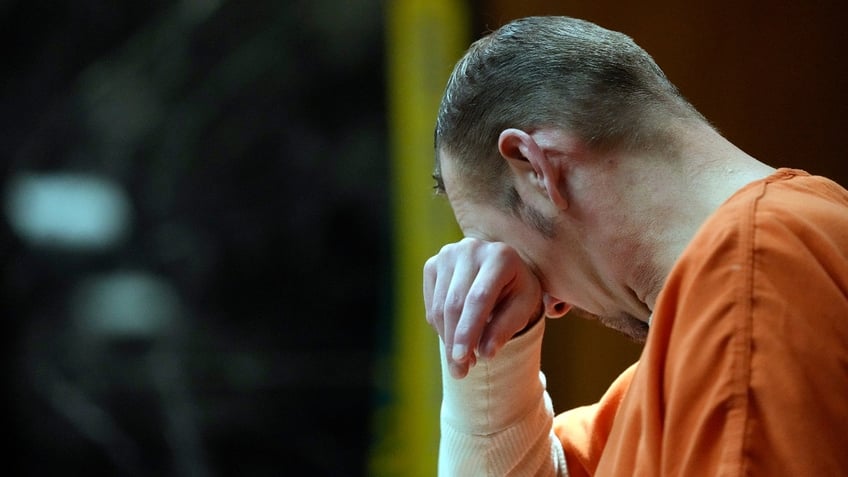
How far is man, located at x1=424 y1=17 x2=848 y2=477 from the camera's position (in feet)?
1.87

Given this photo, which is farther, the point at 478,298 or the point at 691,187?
the point at 478,298

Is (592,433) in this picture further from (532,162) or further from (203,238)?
(203,238)

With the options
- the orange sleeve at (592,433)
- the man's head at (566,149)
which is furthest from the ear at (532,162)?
the orange sleeve at (592,433)

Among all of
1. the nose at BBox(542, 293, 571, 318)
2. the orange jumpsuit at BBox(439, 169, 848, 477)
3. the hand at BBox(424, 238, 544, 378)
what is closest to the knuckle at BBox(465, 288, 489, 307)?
the hand at BBox(424, 238, 544, 378)

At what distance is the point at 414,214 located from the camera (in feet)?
6.25

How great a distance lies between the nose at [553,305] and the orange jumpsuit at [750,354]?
0.30m

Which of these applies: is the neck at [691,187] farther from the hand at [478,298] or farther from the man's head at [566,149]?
the hand at [478,298]

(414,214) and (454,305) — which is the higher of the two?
(454,305)

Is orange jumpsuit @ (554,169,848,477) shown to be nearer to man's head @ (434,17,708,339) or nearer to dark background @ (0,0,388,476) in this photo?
man's head @ (434,17,708,339)

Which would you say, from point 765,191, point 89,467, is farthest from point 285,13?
point 765,191

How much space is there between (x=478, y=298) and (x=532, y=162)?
139 millimetres

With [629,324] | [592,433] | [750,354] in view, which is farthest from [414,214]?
[750,354]

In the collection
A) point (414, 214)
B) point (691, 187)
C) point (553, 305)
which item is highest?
point (691, 187)

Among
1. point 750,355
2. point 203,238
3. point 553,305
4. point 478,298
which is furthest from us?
point 203,238
